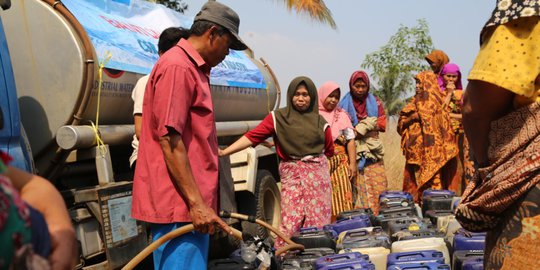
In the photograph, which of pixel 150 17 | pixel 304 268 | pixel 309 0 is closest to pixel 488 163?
pixel 304 268

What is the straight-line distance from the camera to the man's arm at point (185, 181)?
3.15 meters

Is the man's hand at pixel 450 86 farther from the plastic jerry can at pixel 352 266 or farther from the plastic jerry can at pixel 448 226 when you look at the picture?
the plastic jerry can at pixel 352 266

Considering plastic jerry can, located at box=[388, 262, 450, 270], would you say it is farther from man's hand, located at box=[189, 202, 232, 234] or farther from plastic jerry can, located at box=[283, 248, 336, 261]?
man's hand, located at box=[189, 202, 232, 234]

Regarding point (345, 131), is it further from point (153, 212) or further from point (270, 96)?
point (153, 212)

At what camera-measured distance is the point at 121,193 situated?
14.9ft

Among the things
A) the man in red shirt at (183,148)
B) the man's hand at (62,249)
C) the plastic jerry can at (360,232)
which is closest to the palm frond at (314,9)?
the plastic jerry can at (360,232)

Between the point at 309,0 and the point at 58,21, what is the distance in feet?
36.2

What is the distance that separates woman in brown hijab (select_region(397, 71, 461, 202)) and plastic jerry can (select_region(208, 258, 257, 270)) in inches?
187

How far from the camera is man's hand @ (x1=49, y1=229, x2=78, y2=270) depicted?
144cm

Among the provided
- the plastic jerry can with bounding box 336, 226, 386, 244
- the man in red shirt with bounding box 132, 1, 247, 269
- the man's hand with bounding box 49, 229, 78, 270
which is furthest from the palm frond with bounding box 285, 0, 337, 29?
the man's hand with bounding box 49, 229, 78, 270

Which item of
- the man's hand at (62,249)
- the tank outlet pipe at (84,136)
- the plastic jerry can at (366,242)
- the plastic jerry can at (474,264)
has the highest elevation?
the man's hand at (62,249)

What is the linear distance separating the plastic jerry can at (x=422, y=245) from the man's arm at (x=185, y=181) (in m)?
1.87

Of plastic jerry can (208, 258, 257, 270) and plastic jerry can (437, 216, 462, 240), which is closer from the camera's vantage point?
plastic jerry can (208, 258, 257, 270)

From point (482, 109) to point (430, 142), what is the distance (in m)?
6.28
